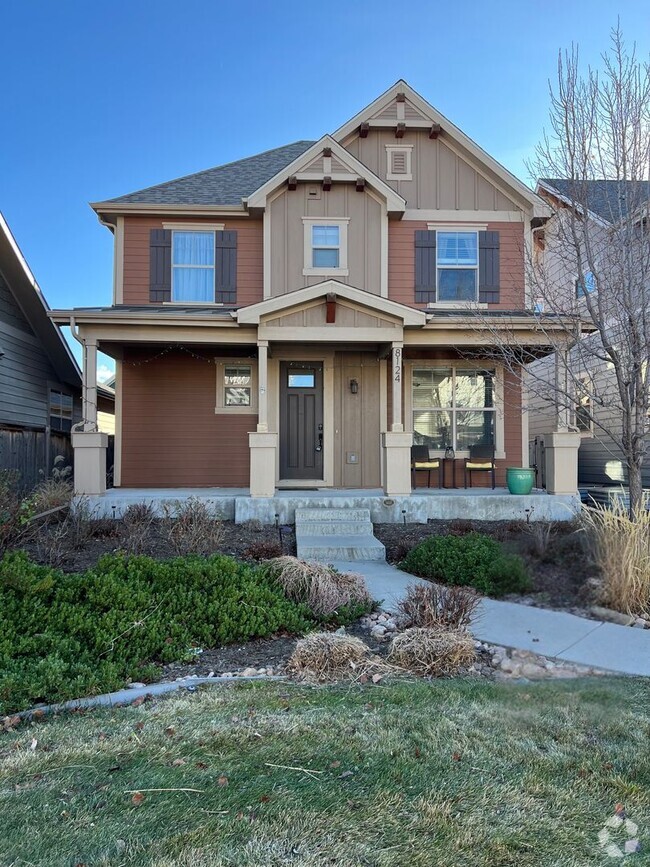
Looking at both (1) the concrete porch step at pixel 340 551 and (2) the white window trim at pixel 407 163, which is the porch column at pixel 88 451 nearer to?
(1) the concrete porch step at pixel 340 551

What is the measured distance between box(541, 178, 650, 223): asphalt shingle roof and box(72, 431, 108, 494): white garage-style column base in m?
7.46

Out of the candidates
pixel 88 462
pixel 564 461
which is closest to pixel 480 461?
pixel 564 461

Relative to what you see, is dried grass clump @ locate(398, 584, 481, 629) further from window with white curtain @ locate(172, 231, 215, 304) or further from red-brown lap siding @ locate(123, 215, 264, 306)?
window with white curtain @ locate(172, 231, 215, 304)

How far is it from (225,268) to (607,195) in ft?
22.4

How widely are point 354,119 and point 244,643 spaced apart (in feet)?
33.6

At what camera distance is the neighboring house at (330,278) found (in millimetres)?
11008

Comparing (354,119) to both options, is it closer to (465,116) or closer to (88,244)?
(465,116)

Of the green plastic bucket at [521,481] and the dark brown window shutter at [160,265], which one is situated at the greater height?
the dark brown window shutter at [160,265]

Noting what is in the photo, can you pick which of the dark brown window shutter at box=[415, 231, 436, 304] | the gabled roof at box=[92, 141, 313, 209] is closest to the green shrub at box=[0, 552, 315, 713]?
the dark brown window shutter at box=[415, 231, 436, 304]

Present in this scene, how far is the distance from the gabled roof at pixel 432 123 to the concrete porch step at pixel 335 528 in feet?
23.5

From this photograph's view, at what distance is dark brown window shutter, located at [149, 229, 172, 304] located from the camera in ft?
36.2

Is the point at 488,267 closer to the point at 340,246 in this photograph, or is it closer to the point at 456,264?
the point at 456,264

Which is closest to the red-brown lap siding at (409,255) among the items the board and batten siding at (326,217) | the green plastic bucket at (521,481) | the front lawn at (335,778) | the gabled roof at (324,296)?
the board and batten siding at (326,217)

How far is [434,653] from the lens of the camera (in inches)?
153
